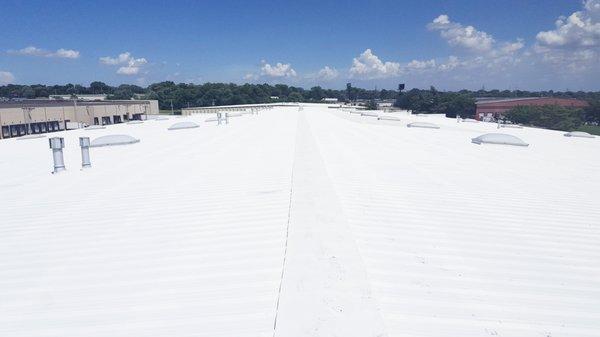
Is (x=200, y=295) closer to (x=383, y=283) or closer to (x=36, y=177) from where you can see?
(x=383, y=283)

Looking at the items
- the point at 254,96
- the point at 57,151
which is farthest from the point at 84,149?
the point at 254,96

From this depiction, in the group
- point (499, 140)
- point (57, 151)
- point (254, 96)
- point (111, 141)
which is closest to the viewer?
point (57, 151)

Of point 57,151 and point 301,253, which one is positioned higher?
point 57,151

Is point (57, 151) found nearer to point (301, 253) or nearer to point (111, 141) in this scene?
point (111, 141)

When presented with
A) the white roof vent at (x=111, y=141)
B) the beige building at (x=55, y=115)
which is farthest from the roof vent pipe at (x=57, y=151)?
the beige building at (x=55, y=115)

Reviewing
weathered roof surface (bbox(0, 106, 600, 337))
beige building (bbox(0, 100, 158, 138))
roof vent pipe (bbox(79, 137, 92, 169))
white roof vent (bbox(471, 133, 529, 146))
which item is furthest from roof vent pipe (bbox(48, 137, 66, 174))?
beige building (bbox(0, 100, 158, 138))

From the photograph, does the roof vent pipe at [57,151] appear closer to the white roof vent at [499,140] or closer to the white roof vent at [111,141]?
the white roof vent at [111,141]

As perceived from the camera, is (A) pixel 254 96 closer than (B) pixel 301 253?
No
